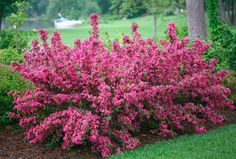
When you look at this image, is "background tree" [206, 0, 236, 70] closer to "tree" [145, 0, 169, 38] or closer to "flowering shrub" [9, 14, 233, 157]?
"flowering shrub" [9, 14, 233, 157]

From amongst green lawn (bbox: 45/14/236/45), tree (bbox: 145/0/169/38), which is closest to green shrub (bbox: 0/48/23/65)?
green lawn (bbox: 45/14/236/45)

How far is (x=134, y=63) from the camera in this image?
7.24m

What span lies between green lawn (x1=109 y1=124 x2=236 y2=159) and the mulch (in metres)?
0.46

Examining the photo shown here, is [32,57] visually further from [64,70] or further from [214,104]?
[214,104]

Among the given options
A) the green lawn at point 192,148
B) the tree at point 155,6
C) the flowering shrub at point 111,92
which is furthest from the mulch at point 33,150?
the tree at point 155,6

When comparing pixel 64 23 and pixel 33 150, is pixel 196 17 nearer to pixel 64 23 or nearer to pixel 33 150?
pixel 33 150

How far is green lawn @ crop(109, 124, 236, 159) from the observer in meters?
6.34

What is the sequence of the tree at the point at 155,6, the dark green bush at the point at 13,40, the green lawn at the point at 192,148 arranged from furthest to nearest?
the tree at the point at 155,6, the dark green bush at the point at 13,40, the green lawn at the point at 192,148

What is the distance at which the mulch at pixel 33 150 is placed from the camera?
6773 millimetres

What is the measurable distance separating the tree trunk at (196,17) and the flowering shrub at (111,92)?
7636mm

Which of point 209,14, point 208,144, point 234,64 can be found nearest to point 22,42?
point 209,14

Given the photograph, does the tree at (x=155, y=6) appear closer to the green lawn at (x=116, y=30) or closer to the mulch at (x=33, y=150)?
the green lawn at (x=116, y=30)

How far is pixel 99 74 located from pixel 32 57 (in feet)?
4.36

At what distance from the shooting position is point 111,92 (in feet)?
23.0
